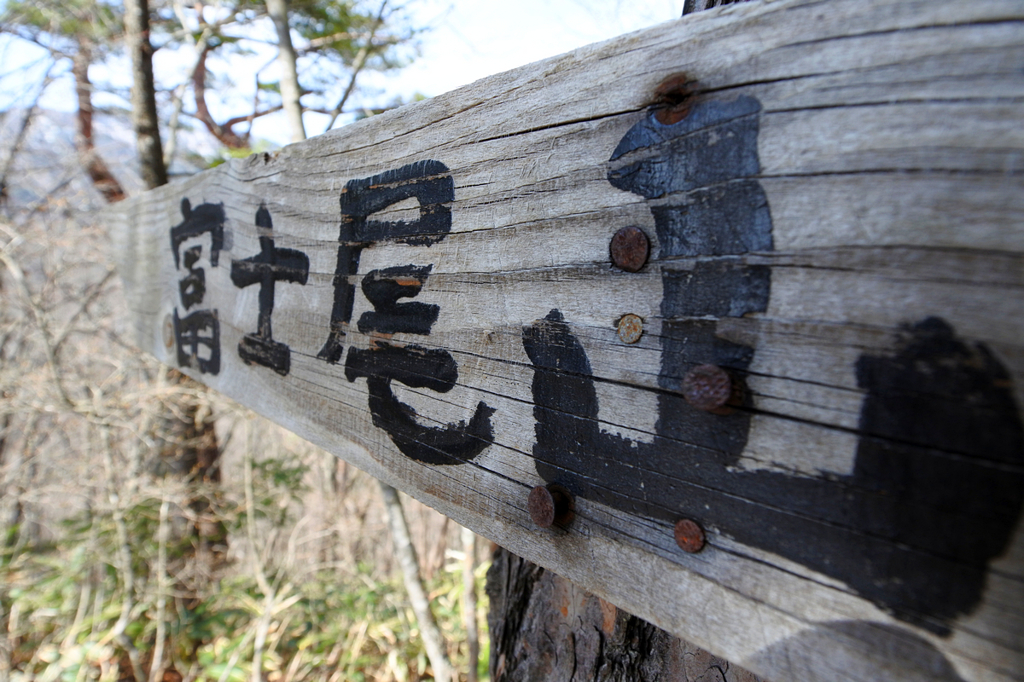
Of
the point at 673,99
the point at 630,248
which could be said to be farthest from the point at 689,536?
the point at 673,99

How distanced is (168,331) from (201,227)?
12.6 inches

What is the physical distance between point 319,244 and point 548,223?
47 cm

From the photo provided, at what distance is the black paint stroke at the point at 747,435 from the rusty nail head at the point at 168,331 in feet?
3.76

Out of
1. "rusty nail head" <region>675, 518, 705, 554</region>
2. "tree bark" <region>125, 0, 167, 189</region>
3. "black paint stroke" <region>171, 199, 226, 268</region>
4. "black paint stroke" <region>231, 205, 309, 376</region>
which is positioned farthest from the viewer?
"tree bark" <region>125, 0, 167, 189</region>

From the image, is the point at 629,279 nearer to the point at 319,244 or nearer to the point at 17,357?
the point at 319,244

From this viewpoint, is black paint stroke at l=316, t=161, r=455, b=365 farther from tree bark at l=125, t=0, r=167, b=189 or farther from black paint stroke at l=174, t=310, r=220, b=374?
tree bark at l=125, t=0, r=167, b=189

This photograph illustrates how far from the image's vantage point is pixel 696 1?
84 cm

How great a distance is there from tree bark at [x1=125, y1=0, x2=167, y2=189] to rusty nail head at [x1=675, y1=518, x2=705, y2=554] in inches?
101

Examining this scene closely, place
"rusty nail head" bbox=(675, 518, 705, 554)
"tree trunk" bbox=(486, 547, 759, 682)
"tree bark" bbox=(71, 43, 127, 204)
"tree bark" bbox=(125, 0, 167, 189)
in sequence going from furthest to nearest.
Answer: "tree bark" bbox=(71, 43, 127, 204) → "tree bark" bbox=(125, 0, 167, 189) → "tree trunk" bbox=(486, 547, 759, 682) → "rusty nail head" bbox=(675, 518, 705, 554)

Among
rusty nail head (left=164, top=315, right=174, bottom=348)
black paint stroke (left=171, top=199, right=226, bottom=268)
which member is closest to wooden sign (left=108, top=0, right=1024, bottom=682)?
black paint stroke (left=171, top=199, right=226, bottom=268)

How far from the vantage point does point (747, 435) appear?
0.42 m

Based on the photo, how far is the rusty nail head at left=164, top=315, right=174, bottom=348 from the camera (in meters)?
1.35

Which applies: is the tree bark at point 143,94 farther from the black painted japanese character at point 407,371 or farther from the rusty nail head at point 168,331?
the black painted japanese character at point 407,371

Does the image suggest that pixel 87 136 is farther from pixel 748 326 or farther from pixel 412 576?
pixel 748 326
